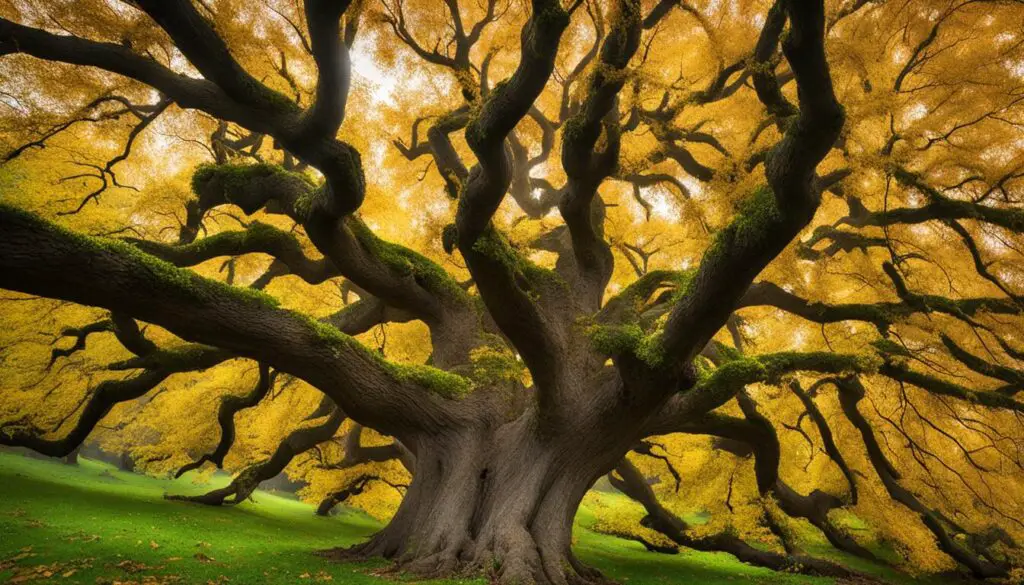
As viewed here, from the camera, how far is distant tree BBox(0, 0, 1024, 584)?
6.07 m

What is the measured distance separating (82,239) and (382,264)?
4.15 metres


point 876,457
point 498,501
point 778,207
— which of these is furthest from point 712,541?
point 778,207

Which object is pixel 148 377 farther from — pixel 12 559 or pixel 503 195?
pixel 503 195

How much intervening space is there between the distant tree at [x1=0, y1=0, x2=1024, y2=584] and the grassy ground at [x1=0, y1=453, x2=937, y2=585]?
3.55ft

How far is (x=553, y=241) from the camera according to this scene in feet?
38.9

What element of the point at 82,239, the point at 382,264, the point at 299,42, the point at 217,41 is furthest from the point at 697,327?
the point at 299,42

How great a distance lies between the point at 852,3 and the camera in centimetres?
938

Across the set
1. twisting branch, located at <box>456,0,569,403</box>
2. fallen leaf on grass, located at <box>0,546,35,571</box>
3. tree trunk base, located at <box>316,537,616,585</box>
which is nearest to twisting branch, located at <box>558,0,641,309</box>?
twisting branch, located at <box>456,0,569,403</box>

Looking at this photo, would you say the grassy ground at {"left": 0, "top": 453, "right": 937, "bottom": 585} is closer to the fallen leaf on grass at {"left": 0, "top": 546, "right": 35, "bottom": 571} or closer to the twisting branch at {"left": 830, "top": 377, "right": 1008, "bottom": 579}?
the fallen leaf on grass at {"left": 0, "top": 546, "right": 35, "bottom": 571}

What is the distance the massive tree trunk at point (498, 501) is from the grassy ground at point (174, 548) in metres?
0.79

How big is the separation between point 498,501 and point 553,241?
18.7 ft

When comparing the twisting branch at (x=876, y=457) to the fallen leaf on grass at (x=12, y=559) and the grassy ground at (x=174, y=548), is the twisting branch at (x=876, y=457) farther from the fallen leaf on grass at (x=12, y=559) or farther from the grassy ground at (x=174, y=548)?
Answer: the fallen leaf on grass at (x=12, y=559)

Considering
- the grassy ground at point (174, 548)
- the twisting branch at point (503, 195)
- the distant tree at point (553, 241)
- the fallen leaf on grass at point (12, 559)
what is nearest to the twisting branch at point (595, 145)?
the distant tree at point (553, 241)

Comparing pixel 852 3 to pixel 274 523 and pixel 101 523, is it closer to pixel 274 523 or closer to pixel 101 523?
pixel 101 523
